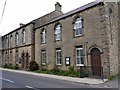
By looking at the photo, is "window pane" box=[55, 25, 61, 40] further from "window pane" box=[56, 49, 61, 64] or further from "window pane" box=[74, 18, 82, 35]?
"window pane" box=[74, 18, 82, 35]

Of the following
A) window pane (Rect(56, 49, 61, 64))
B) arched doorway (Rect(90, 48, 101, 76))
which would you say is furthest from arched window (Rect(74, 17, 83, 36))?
window pane (Rect(56, 49, 61, 64))

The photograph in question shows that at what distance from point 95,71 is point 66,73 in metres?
3.69

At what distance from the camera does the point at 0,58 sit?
2015 inches

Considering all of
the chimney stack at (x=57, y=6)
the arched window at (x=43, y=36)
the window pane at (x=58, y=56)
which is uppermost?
the chimney stack at (x=57, y=6)

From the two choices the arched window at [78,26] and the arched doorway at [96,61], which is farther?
the arched window at [78,26]

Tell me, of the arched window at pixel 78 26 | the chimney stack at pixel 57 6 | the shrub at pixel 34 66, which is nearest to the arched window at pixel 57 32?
the arched window at pixel 78 26

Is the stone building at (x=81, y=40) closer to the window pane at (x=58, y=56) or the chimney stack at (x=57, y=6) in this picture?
the window pane at (x=58, y=56)

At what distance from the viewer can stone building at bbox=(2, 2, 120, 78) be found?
1916 centimetres

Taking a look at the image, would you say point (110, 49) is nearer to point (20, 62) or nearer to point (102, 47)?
point (102, 47)

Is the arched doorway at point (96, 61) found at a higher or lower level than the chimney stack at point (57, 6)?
lower

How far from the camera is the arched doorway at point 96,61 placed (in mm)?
19500

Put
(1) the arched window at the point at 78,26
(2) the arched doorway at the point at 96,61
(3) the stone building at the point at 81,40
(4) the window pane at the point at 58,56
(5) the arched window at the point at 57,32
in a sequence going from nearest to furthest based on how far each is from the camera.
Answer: (3) the stone building at the point at 81,40 → (2) the arched doorway at the point at 96,61 → (1) the arched window at the point at 78,26 → (4) the window pane at the point at 58,56 → (5) the arched window at the point at 57,32

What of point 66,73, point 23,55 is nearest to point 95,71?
point 66,73

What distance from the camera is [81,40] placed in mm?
21875
